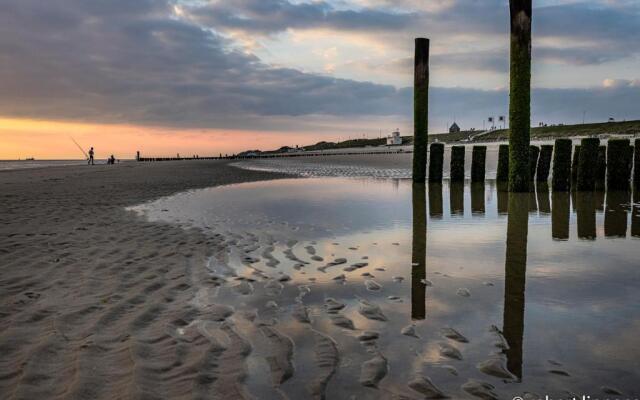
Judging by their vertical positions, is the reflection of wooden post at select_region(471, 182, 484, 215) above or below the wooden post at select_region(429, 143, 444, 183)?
below

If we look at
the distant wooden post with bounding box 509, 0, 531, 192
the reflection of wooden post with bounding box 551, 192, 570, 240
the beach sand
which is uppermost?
the distant wooden post with bounding box 509, 0, 531, 192

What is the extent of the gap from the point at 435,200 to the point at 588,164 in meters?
5.82

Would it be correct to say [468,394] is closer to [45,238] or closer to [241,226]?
[241,226]

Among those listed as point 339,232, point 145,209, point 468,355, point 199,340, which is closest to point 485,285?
point 468,355

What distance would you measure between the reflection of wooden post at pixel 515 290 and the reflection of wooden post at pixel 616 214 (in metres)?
1.39

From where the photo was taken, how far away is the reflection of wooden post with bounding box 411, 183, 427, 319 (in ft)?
13.7

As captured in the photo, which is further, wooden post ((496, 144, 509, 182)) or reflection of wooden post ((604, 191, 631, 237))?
wooden post ((496, 144, 509, 182))

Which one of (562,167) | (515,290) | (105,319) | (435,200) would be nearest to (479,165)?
(562,167)

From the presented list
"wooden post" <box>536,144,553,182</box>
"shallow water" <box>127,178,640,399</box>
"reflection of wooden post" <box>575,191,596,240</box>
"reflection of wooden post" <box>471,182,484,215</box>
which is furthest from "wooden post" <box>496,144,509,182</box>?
"shallow water" <box>127,178,640,399</box>

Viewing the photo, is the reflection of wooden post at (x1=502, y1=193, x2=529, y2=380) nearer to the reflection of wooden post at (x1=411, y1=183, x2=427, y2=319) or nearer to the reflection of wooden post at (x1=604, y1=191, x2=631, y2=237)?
the reflection of wooden post at (x1=411, y1=183, x2=427, y2=319)

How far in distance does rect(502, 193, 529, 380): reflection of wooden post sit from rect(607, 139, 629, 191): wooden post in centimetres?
760

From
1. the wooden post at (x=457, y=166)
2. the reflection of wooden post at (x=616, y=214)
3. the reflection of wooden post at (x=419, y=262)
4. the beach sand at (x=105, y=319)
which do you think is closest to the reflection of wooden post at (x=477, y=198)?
the wooden post at (x=457, y=166)

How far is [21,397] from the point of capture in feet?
8.91

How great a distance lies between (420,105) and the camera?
1842 cm
